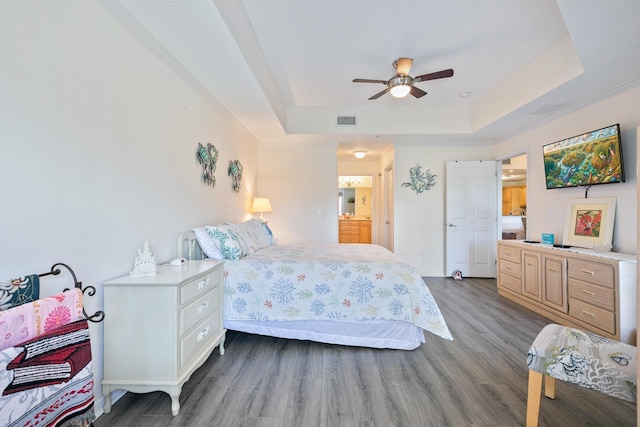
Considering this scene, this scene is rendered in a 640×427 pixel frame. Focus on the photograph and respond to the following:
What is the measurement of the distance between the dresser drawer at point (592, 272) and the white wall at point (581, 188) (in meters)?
0.45

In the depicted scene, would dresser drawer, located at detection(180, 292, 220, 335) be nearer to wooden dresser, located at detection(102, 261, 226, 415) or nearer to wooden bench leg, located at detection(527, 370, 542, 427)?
wooden dresser, located at detection(102, 261, 226, 415)

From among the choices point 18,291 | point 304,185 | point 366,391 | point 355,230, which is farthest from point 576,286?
point 355,230

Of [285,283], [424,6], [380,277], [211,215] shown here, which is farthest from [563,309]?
[211,215]

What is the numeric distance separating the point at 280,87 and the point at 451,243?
3.91 m

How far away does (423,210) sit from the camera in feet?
16.7

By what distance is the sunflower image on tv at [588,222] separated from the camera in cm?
294

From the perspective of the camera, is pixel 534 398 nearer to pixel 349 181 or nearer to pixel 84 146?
pixel 84 146

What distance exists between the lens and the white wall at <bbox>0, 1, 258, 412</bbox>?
1.20m

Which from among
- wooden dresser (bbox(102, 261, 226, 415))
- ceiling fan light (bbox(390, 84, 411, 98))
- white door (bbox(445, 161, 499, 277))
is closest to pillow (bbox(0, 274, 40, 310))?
wooden dresser (bbox(102, 261, 226, 415))

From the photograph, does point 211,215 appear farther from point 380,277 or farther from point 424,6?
point 424,6

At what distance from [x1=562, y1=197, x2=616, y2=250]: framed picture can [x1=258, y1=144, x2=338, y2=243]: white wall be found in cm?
326

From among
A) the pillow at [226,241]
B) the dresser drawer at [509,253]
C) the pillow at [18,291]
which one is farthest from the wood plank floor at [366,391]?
the dresser drawer at [509,253]

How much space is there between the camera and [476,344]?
8.11 ft

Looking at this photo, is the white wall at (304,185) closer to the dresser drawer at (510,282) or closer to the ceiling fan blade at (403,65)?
the ceiling fan blade at (403,65)
